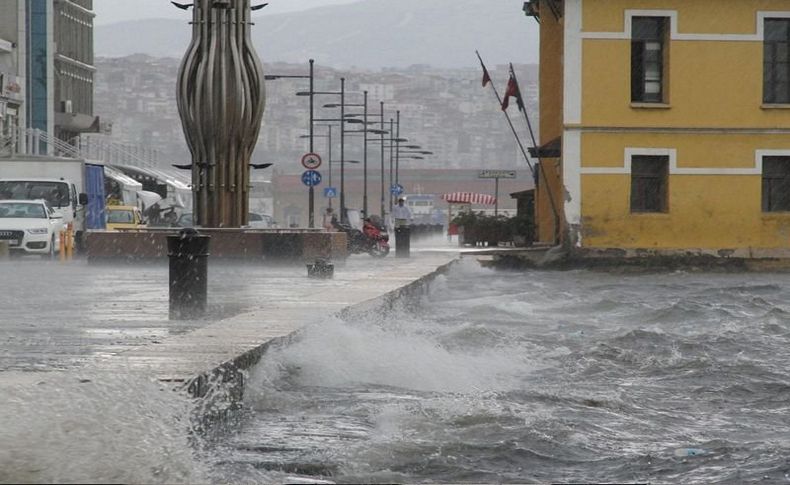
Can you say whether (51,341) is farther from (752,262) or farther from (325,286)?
(752,262)

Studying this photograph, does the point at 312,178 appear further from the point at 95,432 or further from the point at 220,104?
the point at 95,432

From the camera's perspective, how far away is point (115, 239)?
28.3 m

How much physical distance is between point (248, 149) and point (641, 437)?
20.5m

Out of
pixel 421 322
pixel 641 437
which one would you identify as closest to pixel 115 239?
pixel 421 322

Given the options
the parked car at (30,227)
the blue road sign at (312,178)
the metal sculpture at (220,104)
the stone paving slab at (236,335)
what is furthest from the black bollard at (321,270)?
the blue road sign at (312,178)

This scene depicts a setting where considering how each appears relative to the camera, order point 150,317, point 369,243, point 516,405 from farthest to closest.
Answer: point 369,243, point 150,317, point 516,405

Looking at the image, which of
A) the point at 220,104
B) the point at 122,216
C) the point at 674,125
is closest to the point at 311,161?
the point at 122,216

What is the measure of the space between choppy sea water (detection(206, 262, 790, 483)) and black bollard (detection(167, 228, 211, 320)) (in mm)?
1444

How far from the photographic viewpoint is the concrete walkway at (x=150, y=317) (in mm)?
9180

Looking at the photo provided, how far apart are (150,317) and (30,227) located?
2207cm

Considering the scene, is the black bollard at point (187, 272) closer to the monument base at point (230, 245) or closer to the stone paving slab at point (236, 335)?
the stone paving slab at point (236, 335)

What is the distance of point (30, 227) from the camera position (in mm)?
35062

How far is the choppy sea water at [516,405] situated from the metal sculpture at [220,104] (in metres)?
10.3

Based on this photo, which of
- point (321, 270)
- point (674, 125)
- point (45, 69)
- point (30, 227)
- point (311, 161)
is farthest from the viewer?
point (45, 69)
